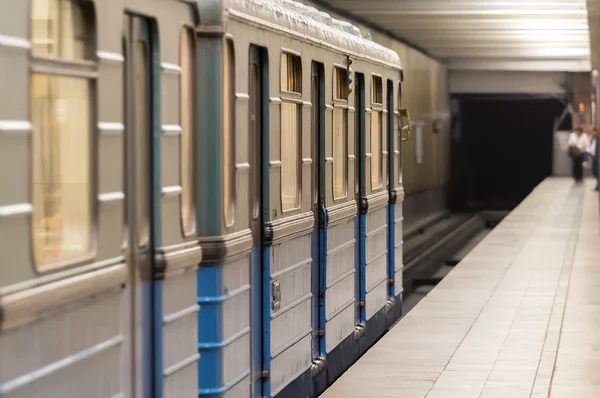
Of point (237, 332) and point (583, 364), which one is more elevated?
point (237, 332)

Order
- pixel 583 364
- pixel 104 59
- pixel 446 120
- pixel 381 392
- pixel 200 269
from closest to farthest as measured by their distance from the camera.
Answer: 1. pixel 104 59
2. pixel 200 269
3. pixel 381 392
4. pixel 583 364
5. pixel 446 120

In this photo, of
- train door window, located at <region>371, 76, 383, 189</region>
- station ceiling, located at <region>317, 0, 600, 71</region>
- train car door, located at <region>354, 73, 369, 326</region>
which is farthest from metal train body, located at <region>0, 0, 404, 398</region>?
station ceiling, located at <region>317, 0, 600, 71</region>

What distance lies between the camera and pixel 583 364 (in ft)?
32.7

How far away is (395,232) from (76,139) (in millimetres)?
8721

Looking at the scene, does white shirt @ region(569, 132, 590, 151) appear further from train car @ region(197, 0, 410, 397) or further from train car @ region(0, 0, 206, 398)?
train car @ region(0, 0, 206, 398)

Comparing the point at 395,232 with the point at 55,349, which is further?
the point at 395,232

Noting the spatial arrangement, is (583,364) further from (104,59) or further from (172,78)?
(104,59)

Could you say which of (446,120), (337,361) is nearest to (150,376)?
(337,361)

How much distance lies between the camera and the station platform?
913 cm

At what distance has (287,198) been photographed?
27.3 ft

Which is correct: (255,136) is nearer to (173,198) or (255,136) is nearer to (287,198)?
(287,198)

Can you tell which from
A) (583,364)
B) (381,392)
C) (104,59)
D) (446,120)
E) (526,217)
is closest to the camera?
(104,59)

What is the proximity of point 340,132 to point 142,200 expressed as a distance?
4.90 metres

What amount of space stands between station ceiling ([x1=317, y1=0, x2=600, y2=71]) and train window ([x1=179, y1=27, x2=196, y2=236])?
A: 15.4 metres
